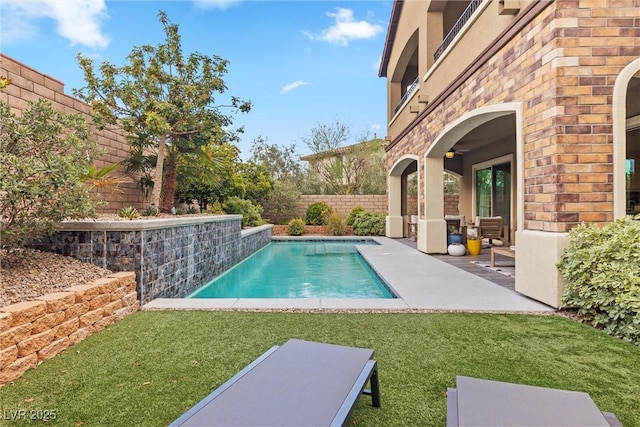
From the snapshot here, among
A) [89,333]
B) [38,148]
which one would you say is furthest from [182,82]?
[89,333]

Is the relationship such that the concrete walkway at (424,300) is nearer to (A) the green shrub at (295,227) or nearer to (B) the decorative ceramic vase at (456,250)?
(B) the decorative ceramic vase at (456,250)

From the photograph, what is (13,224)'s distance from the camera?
4.04m

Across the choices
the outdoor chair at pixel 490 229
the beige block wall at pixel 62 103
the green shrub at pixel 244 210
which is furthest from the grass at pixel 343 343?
the green shrub at pixel 244 210

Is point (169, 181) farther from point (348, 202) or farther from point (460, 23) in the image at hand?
point (348, 202)

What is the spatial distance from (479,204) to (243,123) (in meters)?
10.3

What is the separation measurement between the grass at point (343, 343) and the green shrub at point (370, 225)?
12.8 meters

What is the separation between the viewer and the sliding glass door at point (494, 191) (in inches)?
503

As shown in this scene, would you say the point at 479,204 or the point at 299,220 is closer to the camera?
the point at 479,204

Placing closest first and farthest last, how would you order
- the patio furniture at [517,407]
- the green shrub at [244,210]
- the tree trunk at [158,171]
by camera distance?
the patio furniture at [517,407], the tree trunk at [158,171], the green shrub at [244,210]

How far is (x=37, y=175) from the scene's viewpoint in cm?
394

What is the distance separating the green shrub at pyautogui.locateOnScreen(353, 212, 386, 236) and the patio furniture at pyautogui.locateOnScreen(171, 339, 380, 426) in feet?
49.0

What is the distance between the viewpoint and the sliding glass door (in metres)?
12.8

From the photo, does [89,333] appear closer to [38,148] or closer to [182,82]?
[38,148]

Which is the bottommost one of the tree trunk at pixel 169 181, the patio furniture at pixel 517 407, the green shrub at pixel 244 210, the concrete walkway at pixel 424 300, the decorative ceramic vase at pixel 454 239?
the concrete walkway at pixel 424 300
